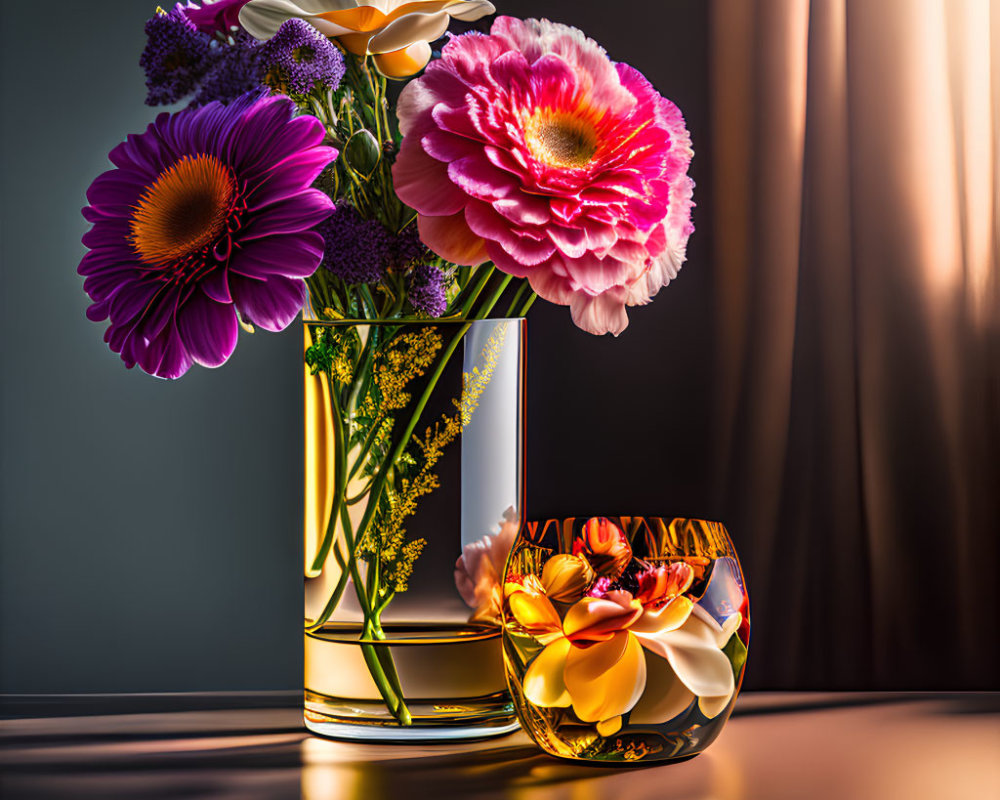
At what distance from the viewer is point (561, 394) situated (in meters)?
0.88

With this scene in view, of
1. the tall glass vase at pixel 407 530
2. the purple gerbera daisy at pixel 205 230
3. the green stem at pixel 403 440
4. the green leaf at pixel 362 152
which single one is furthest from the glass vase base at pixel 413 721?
the green leaf at pixel 362 152

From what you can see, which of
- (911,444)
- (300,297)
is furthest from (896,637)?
(300,297)

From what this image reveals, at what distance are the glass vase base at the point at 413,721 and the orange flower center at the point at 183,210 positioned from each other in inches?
12.2

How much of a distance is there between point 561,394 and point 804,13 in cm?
Result: 41

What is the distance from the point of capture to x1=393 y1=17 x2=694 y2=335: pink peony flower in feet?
1.92

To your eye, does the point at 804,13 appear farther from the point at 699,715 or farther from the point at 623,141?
the point at 699,715

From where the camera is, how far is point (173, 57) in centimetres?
64

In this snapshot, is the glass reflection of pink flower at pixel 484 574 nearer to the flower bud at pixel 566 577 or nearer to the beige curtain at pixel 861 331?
the flower bud at pixel 566 577

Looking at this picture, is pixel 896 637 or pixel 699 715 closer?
pixel 699 715

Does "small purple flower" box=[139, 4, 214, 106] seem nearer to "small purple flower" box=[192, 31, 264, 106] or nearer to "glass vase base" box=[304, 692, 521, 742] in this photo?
"small purple flower" box=[192, 31, 264, 106]

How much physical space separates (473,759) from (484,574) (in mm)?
119

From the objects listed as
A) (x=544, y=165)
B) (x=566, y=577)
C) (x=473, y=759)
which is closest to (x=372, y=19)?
(x=544, y=165)

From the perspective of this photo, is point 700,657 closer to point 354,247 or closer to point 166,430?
point 354,247

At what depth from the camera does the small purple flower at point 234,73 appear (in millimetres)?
635
